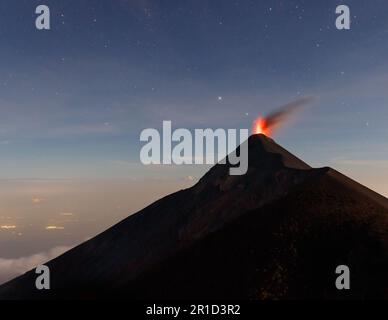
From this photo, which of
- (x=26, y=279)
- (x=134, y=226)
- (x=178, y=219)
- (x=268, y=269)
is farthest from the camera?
(x=134, y=226)

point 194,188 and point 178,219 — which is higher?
point 194,188

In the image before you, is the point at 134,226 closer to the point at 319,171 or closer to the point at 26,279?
the point at 26,279

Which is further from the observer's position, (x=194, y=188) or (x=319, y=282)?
(x=194, y=188)

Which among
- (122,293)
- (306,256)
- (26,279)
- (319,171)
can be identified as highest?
(319,171)
